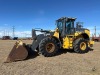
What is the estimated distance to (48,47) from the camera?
13.1 m

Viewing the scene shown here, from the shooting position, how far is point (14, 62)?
10.9 metres

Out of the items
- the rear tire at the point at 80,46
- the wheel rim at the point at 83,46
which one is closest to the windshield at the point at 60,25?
the rear tire at the point at 80,46

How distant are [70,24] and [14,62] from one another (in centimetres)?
638

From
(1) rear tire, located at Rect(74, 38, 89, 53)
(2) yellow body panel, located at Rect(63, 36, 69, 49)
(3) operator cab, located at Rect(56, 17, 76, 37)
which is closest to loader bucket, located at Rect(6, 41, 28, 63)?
(2) yellow body panel, located at Rect(63, 36, 69, 49)

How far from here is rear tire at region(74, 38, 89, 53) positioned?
14516 millimetres

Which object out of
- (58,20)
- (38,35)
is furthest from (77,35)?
(38,35)

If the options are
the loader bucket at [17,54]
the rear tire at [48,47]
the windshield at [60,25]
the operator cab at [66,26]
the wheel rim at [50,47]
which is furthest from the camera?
the windshield at [60,25]

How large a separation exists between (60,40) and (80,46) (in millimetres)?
1723

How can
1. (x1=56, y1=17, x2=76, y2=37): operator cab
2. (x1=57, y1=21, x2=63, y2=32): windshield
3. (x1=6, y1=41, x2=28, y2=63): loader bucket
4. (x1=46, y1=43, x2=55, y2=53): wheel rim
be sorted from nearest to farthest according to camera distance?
(x1=6, y1=41, x2=28, y2=63): loader bucket → (x1=46, y1=43, x2=55, y2=53): wheel rim → (x1=56, y1=17, x2=76, y2=37): operator cab → (x1=57, y1=21, x2=63, y2=32): windshield

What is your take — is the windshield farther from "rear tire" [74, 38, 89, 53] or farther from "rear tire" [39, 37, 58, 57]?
"rear tire" [39, 37, 58, 57]

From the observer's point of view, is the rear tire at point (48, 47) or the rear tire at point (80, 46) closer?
the rear tire at point (48, 47)

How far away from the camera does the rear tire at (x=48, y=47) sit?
41.5 ft

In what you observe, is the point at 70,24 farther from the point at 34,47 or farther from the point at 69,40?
the point at 34,47

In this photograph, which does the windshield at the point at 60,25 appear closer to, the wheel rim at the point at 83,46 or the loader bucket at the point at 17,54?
the wheel rim at the point at 83,46
